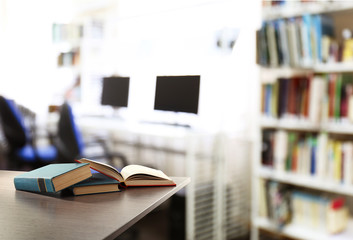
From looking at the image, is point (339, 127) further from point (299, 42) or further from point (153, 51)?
point (153, 51)

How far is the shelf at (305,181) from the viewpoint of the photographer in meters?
1.93

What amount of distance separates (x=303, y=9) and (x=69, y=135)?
1.77 m

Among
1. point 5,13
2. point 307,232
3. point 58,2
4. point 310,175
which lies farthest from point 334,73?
point 5,13

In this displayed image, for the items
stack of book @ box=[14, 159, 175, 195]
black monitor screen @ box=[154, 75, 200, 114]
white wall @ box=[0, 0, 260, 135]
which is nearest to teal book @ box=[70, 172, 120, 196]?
stack of book @ box=[14, 159, 175, 195]

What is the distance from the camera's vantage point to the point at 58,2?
14.8ft

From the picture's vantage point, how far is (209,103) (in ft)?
10.0

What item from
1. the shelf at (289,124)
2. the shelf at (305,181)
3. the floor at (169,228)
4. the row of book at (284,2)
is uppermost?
the row of book at (284,2)

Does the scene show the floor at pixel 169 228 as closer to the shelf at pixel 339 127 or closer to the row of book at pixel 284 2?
the shelf at pixel 339 127

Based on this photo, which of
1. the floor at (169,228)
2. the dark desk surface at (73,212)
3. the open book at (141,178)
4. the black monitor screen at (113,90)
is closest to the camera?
the dark desk surface at (73,212)

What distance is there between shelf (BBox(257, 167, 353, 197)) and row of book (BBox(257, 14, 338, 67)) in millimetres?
689

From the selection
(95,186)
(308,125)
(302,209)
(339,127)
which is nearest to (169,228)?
(302,209)

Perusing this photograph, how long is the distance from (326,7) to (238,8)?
3.45 feet

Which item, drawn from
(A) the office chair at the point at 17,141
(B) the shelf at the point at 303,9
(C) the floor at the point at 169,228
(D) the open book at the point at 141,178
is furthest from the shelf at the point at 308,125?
(A) the office chair at the point at 17,141

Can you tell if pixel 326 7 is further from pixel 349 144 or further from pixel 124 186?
pixel 124 186
